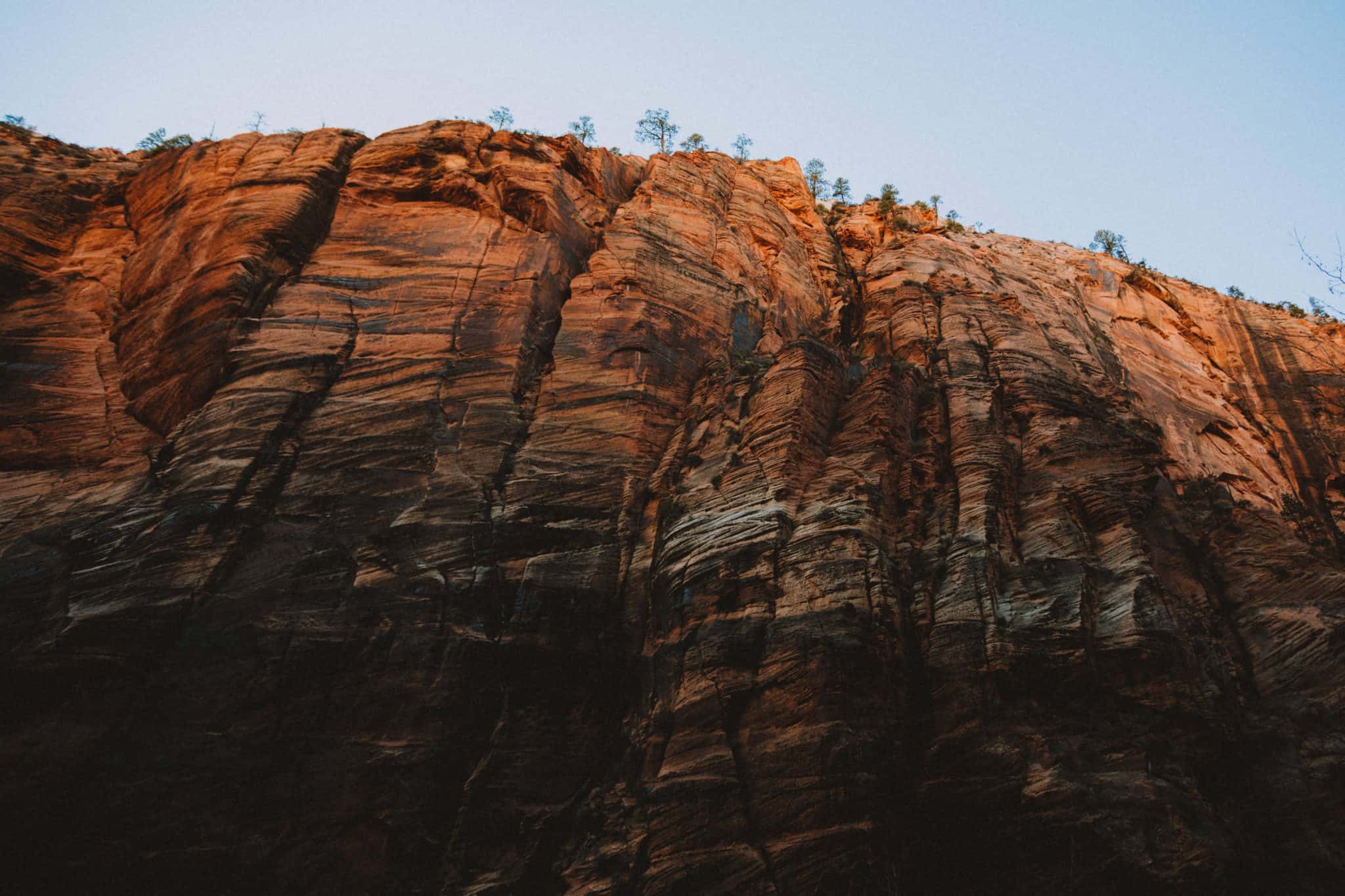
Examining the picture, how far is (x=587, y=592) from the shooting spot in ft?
53.2

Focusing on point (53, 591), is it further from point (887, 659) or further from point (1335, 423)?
point (1335, 423)

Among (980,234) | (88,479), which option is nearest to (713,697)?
(88,479)

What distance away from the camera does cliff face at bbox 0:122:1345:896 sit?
41.9ft

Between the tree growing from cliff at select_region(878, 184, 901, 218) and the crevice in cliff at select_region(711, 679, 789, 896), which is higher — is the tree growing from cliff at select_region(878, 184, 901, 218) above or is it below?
above

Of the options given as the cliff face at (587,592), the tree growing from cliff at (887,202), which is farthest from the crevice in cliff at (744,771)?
the tree growing from cliff at (887,202)

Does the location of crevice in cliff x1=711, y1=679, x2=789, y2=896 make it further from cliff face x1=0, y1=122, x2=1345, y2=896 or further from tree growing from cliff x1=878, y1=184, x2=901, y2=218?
tree growing from cliff x1=878, y1=184, x2=901, y2=218

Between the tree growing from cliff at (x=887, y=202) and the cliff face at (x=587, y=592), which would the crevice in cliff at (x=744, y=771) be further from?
the tree growing from cliff at (x=887, y=202)

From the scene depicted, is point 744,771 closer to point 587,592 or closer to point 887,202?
point 587,592

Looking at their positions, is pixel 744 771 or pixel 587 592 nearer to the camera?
pixel 744 771

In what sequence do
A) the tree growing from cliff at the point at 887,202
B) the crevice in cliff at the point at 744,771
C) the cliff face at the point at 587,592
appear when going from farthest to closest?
the tree growing from cliff at the point at 887,202, the cliff face at the point at 587,592, the crevice in cliff at the point at 744,771

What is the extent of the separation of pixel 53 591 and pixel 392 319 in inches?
365

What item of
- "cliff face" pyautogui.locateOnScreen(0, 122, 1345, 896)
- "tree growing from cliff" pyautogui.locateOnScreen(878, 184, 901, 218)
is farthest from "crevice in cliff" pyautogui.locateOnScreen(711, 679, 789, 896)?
"tree growing from cliff" pyautogui.locateOnScreen(878, 184, 901, 218)

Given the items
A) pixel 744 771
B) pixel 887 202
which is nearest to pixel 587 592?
pixel 744 771

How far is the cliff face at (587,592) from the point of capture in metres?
12.8
